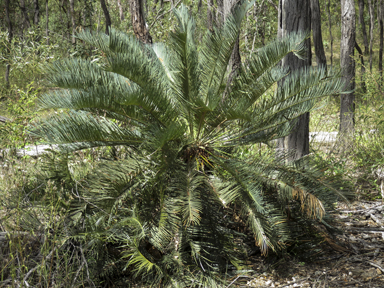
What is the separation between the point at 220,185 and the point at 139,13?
3.51 meters

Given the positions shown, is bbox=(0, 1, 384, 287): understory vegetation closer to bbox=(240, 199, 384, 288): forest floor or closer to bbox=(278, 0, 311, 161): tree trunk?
bbox=(240, 199, 384, 288): forest floor

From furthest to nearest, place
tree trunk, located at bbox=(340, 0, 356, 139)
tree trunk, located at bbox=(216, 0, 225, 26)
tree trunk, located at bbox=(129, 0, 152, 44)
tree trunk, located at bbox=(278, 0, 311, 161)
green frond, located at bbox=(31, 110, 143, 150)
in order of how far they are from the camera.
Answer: tree trunk, located at bbox=(340, 0, 356, 139), tree trunk, located at bbox=(216, 0, 225, 26), tree trunk, located at bbox=(129, 0, 152, 44), tree trunk, located at bbox=(278, 0, 311, 161), green frond, located at bbox=(31, 110, 143, 150)

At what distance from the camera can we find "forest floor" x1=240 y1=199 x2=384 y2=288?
3242 millimetres

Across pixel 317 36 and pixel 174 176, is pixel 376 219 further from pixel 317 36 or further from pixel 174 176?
pixel 317 36

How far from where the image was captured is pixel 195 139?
3746 mm

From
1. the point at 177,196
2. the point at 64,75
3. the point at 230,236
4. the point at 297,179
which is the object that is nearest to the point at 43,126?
the point at 64,75

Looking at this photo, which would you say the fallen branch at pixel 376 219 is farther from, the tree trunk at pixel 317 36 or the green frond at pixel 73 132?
the tree trunk at pixel 317 36

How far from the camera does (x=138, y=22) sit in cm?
570

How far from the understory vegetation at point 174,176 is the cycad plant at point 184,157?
0.01 m

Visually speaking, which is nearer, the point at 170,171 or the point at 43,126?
the point at 43,126

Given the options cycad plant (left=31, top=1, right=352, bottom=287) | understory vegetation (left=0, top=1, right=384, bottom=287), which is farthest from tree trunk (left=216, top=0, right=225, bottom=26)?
understory vegetation (left=0, top=1, right=384, bottom=287)

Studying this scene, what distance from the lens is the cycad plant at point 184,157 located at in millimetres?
3219

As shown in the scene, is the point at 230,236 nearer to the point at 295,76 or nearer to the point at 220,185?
the point at 220,185

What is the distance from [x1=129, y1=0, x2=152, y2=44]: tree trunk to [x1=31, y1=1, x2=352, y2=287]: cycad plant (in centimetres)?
203
